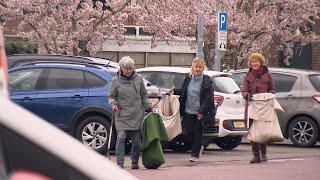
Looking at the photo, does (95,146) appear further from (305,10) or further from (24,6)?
(305,10)

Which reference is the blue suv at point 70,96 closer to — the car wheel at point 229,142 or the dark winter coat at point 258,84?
the dark winter coat at point 258,84

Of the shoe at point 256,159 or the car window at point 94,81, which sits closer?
the shoe at point 256,159

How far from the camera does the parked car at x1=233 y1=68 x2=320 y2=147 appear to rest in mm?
17359

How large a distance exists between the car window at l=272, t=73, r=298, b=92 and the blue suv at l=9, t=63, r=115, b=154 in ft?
14.7

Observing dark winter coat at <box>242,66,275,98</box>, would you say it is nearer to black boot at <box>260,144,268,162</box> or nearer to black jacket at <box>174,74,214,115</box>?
black jacket at <box>174,74,214,115</box>

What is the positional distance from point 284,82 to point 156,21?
1269 cm

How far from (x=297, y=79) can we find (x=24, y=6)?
423 inches

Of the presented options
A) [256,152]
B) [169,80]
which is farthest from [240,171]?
[169,80]

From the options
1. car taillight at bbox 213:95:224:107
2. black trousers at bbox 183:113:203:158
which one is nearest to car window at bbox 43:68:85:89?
black trousers at bbox 183:113:203:158

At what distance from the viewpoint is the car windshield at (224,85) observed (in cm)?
1584

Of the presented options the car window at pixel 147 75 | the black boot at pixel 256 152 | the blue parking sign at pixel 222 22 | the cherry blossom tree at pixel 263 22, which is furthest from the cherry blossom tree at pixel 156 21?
the black boot at pixel 256 152

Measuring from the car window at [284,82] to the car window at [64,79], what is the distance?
493 cm

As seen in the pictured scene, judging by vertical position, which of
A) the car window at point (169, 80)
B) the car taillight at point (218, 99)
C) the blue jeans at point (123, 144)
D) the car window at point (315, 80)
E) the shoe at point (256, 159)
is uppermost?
the car window at point (169, 80)

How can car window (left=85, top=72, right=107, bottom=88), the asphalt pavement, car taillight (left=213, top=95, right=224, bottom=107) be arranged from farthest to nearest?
car taillight (left=213, top=95, right=224, bottom=107) < car window (left=85, top=72, right=107, bottom=88) < the asphalt pavement
